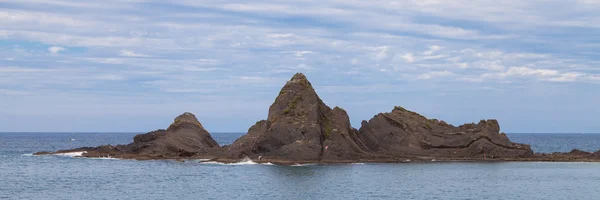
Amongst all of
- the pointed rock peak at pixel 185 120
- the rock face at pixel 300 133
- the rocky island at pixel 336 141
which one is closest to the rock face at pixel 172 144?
the pointed rock peak at pixel 185 120

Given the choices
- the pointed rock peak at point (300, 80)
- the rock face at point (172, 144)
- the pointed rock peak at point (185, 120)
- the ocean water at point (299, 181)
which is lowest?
the ocean water at point (299, 181)

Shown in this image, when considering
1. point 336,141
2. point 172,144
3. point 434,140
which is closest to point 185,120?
point 172,144

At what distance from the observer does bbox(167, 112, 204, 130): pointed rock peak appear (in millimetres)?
152438

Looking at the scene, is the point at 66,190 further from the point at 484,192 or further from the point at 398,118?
the point at 398,118

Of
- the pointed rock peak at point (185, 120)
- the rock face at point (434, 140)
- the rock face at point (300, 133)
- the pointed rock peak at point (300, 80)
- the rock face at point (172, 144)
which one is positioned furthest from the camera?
the pointed rock peak at point (185, 120)

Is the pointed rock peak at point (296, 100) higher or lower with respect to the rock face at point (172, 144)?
higher

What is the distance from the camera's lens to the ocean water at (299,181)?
79.3 m

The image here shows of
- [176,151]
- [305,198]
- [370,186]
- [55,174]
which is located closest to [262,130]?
[176,151]

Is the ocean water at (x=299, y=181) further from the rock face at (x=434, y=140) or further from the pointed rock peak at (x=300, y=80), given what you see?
the pointed rock peak at (x=300, y=80)

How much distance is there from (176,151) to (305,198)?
72.1m

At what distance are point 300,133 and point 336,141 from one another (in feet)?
21.2

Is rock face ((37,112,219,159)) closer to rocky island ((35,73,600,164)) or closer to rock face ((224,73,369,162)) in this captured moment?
rocky island ((35,73,600,164))

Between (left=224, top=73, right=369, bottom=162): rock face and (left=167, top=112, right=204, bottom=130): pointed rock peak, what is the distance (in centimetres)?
2299

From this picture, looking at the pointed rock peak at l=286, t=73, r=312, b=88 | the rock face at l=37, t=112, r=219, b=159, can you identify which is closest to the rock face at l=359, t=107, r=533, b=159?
the pointed rock peak at l=286, t=73, r=312, b=88
